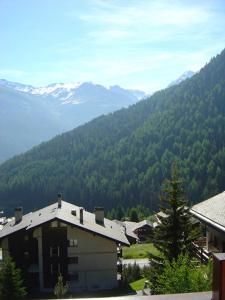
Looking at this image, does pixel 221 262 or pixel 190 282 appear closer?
pixel 221 262

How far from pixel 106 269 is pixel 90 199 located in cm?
13136

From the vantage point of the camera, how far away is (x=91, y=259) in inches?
1490

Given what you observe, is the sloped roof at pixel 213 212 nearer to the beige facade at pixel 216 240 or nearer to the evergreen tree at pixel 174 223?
the beige facade at pixel 216 240

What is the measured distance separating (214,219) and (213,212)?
1.02m

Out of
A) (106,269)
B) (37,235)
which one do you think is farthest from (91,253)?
(37,235)

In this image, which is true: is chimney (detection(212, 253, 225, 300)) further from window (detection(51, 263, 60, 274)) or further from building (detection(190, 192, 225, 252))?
window (detection(51, 263, 60, 274))

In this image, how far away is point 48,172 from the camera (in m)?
200

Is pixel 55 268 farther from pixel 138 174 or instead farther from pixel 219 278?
pixel 138 174

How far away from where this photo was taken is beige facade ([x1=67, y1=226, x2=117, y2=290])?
37500 millimetres

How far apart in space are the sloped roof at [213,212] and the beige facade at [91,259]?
21.7 m

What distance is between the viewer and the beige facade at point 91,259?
123 feet

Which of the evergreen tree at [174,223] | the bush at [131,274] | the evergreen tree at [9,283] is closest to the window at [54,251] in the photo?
the bush at [131,274]

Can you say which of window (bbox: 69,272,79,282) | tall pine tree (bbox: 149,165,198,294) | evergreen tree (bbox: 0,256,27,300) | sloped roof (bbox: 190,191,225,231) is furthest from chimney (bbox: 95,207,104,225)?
sloped roof (bbox: 190,191,225,231)

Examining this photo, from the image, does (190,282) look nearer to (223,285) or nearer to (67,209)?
(223,285)
